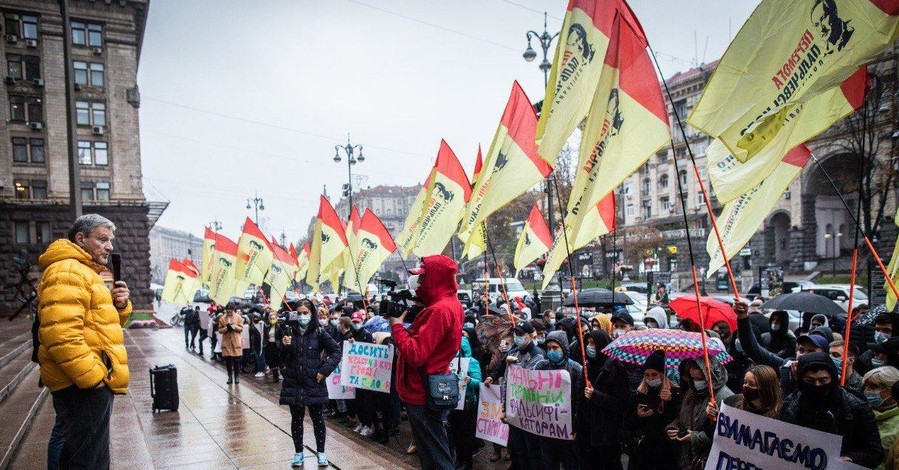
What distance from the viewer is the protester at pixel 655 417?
15.1 feet

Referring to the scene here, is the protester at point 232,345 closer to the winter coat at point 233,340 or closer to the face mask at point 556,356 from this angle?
the winter coat at point 233,340

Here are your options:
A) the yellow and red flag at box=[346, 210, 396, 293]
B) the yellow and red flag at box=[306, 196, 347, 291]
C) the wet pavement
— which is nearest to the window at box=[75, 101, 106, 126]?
the yellow and red flag at box=[306, 196, 347, 291]

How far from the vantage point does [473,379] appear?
22.6 feet

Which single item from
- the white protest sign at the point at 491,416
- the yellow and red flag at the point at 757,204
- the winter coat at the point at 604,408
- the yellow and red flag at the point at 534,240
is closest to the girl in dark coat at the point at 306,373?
the white protest sign at the point at 491,416

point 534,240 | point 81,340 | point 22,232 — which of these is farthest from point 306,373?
point 22,232

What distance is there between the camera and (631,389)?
17.8 ft

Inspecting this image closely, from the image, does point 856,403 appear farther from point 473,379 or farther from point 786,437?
point 473,379

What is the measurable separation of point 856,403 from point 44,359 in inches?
194

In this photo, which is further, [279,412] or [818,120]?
[279,412]

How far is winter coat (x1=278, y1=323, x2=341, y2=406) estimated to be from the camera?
20.1ft

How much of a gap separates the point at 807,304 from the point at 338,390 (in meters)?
7.86

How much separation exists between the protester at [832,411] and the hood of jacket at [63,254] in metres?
4.52

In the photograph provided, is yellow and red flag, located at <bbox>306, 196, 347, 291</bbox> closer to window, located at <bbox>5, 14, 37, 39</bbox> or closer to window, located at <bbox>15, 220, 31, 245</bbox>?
window, located at <bbox>15, 220, 31, 245</bbox>

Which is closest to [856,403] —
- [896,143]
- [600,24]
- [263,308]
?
[600,24]
